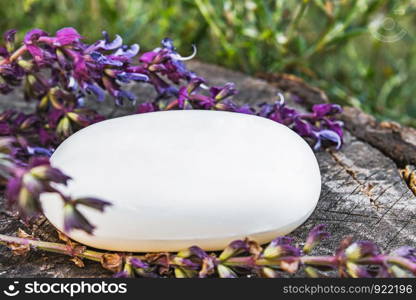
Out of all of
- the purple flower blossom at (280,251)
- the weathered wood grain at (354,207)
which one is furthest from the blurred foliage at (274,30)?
the purple flower blossom at (280,251)

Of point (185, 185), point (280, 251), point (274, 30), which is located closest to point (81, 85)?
point (185, 185)

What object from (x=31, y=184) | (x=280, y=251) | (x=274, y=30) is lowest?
(x=274, y=30)

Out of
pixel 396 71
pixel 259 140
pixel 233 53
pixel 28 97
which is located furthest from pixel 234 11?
pixel 259 140

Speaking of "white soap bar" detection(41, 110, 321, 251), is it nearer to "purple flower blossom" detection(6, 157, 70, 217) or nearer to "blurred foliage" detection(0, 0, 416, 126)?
"purple flower blossom" detection(6, 157, 70, 217)

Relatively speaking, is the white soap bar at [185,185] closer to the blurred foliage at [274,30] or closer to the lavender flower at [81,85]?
the lavender flower at [81,85]

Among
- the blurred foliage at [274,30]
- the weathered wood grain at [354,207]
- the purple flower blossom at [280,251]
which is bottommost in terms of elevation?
the blurred foliage at [274,30]

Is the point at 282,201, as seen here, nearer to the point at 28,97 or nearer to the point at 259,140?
the point at 259,140

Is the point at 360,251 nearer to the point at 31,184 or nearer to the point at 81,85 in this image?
the point at 31,184
